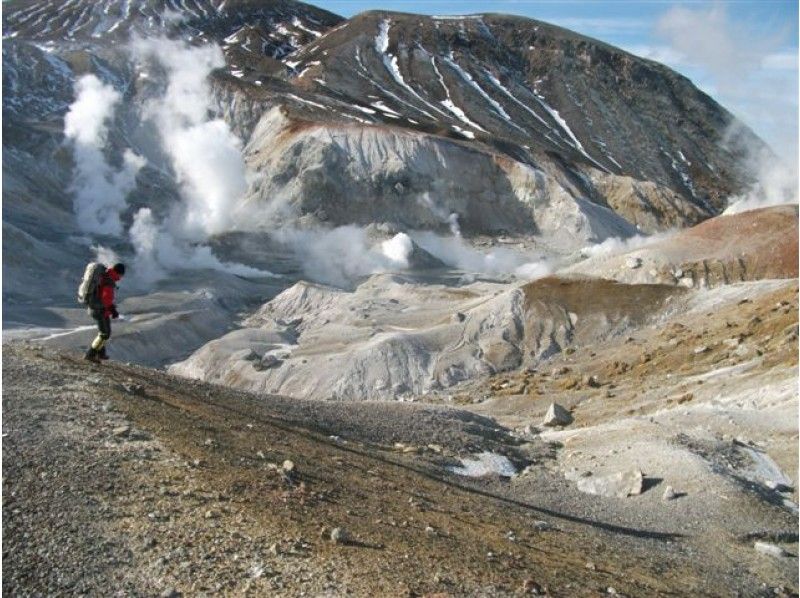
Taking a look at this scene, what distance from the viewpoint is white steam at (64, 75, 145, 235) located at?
70.2 meters

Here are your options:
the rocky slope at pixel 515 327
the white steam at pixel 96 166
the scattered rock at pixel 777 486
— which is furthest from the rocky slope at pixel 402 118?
the scattered rock at pixel 777 486

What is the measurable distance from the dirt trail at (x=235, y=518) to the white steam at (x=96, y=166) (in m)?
58.7

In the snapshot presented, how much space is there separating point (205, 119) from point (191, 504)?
82.8 m

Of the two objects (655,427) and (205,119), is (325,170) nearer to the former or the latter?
(205,119)

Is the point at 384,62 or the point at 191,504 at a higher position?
the point at 384,62

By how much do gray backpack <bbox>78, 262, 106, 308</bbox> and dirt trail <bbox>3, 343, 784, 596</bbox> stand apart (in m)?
0.97

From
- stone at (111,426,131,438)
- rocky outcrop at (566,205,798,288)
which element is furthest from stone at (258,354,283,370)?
stone at (111,426,131,438)

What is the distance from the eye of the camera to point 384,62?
11650 cm

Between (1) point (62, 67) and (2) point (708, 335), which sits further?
(1) point (62, 67)

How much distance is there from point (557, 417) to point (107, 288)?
15.6 meters

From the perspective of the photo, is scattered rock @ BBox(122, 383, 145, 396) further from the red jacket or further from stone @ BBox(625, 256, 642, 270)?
stone @ BBox(625, 256, 642, 270)

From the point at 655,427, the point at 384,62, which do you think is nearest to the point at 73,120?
the point at 384,62

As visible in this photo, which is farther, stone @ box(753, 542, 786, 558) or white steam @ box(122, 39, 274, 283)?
white steam @ box(122, 39, 274, 283)

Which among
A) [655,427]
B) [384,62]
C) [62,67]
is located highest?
[384,62]
